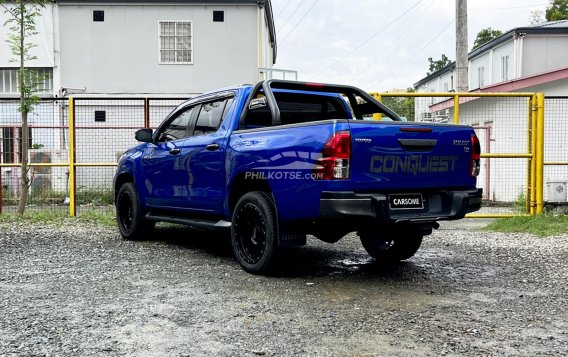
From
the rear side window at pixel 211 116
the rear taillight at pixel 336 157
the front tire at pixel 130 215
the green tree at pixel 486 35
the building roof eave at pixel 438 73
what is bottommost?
the front tire at pixel 130 215

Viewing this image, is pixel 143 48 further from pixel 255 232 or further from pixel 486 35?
pixel 486 35

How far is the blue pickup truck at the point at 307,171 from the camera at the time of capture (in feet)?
17.8

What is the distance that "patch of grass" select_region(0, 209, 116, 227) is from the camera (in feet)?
35.9

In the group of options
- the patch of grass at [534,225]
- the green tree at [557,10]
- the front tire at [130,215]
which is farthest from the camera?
the green tree at [557,10]

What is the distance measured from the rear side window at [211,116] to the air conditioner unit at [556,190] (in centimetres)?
794

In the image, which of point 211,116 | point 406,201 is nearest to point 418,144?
point 406,201

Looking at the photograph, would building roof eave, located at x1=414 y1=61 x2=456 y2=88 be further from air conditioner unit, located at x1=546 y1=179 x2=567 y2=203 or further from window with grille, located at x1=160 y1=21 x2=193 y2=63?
air conditioner unit, located at x1=546 y1=179 x2=567 y2=203

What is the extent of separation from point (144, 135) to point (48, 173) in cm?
769

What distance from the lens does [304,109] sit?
7406 millimetres

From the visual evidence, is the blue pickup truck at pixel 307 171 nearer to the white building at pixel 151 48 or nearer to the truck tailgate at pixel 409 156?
the truck tailgate at pixel 409 156

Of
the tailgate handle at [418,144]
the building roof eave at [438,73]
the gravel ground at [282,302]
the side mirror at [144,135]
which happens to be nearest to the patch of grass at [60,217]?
the gravel ground at [282,302]

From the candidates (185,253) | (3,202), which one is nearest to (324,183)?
(185,253)

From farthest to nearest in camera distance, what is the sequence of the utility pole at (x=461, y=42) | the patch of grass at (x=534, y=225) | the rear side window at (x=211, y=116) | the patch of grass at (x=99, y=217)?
1. the utility pole at (x=461, y=42)
2. the patch of grass at (x=99, y=217)
3. the patch of grass at (x=534, y=225)
4. the rear side window at (x=211, y=116)

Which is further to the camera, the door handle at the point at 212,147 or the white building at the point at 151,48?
the white building at the point at 151,48
